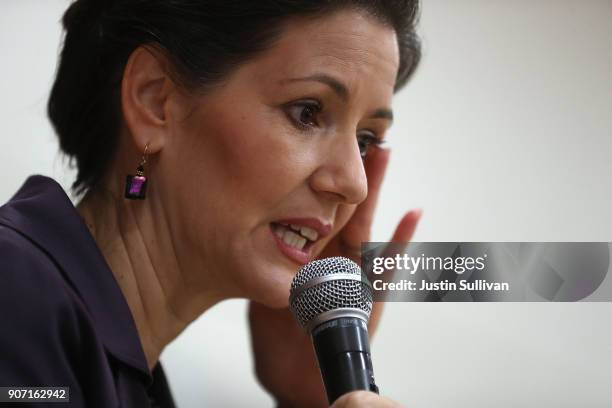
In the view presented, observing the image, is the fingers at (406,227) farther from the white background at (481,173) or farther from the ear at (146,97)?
the ear at (146,97)

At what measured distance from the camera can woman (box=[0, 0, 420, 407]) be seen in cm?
112

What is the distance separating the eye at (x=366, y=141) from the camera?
129cm

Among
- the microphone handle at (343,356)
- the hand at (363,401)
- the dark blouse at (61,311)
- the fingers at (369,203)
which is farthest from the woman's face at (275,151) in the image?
the hand at (363,401)

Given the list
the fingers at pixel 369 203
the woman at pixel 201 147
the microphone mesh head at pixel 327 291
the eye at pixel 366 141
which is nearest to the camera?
the microphone mesh head at pixel 327 291

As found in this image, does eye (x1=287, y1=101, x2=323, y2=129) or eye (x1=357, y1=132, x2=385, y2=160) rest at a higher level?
eye (x1=357, y1=132, x2=385, y2=160)

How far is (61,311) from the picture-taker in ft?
3.14

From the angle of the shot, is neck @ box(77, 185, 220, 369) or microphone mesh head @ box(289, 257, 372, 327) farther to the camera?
neck @ box(77, 185, 220, 369)

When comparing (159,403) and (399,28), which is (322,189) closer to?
(399,28)

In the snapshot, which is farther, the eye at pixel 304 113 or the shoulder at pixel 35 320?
the eye at pixel 304 113

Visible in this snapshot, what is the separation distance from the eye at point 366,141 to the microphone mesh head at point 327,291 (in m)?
0.47

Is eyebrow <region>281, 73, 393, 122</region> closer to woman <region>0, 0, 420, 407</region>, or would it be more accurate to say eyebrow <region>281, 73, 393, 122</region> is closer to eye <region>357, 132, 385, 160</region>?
woman <region>0, 0, 420, 407</region>

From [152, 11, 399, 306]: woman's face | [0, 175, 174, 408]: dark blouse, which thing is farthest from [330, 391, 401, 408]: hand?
[152, 11, 399, 306]: woman's face

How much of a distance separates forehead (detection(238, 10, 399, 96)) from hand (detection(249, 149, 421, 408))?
296mm

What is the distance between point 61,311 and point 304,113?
1.42ft
